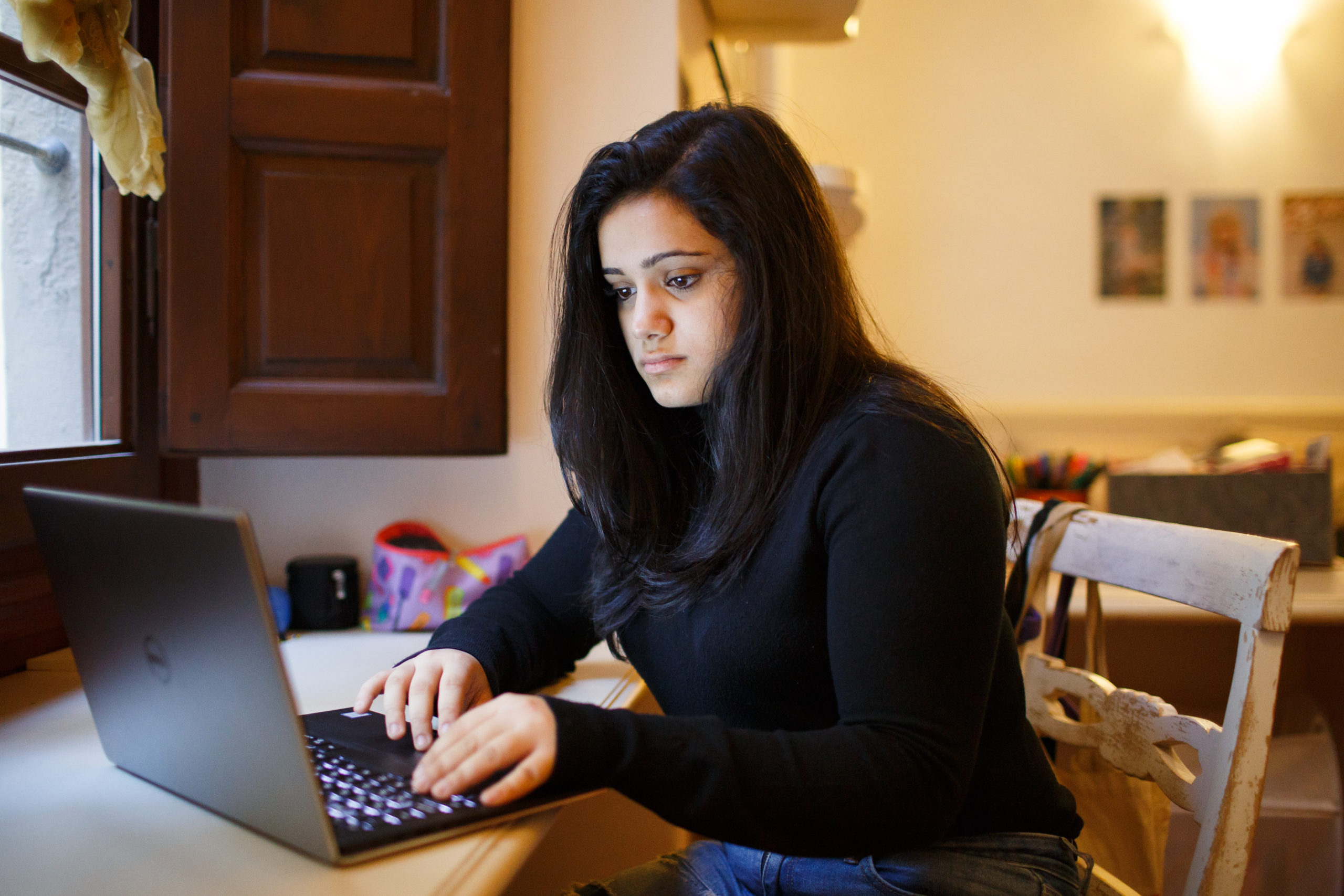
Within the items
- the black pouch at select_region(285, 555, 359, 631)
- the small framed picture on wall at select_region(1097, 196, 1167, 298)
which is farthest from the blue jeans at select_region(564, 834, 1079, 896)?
the small framed picture on wall at select_region(1097, 196, 1167, 298)

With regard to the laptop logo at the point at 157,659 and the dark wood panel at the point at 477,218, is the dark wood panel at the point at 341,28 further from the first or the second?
the laptop logo at the point at 157,659

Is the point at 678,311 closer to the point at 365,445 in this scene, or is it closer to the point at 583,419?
the point at 583,419

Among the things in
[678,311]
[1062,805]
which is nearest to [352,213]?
[678,311]

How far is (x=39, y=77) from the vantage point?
117 cm

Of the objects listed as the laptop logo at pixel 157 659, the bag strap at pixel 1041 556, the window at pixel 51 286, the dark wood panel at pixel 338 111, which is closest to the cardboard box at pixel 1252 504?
the bag strap at pixel 1041 556

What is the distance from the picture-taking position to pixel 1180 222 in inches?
103

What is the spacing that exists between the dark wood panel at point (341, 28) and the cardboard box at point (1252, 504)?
1510 millimetres

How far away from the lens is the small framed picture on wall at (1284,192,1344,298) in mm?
2578

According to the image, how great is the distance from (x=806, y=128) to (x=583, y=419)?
184 centimetres

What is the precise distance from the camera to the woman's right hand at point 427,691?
846 millimetres

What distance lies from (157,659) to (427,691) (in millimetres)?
Result: 271

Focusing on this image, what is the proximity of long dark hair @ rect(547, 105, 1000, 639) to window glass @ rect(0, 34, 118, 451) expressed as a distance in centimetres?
76

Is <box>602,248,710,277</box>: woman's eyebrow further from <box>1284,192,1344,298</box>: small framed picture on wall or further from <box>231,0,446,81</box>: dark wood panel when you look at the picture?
<box>1284,192,1344,298</box>: small framed picture on wall

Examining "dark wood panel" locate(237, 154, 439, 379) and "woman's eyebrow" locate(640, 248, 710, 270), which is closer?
"woman's eyebrow" locate(640, 248, 710, 270)
